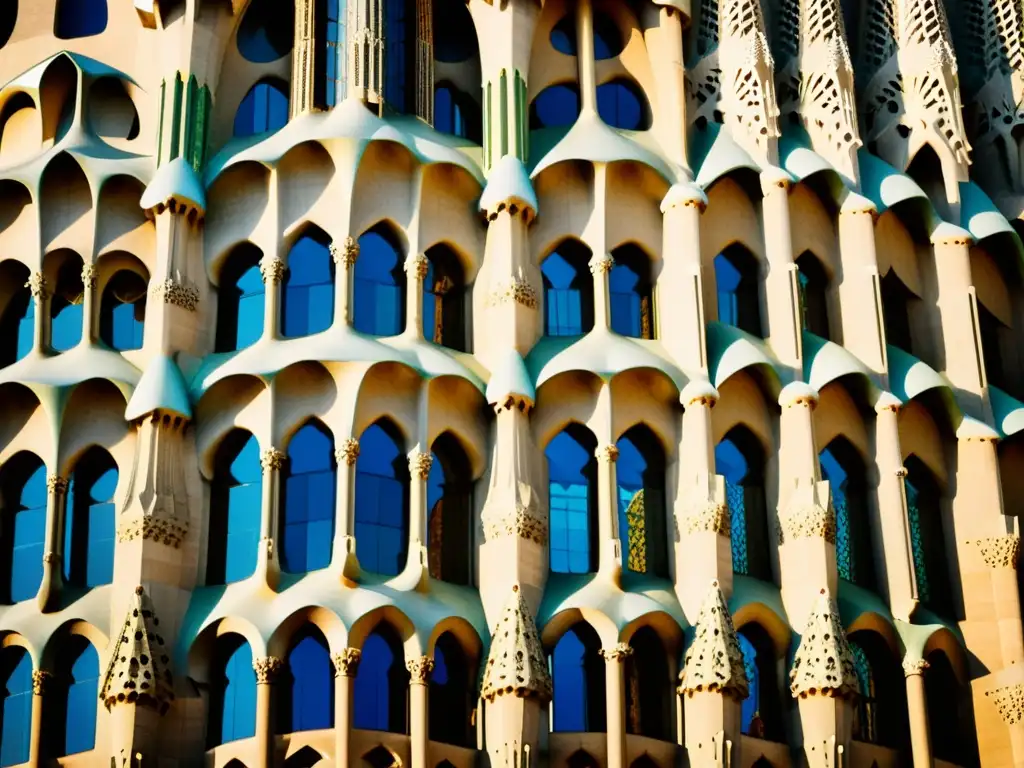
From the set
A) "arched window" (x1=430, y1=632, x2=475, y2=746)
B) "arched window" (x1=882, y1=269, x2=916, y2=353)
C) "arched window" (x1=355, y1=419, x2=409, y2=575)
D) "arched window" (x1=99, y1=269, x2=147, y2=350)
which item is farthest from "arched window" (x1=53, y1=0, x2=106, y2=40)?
"arched window" (x1=882, y1=269, x2=916, y2=353)

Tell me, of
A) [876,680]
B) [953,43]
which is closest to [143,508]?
[876,680]

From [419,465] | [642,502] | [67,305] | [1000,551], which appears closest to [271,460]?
[419,465]

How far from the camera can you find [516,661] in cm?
3428

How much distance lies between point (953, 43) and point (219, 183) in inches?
525

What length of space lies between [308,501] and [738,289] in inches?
299

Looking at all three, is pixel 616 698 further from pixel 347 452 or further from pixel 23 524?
pixel 23 524

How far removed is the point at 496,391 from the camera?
36.4m

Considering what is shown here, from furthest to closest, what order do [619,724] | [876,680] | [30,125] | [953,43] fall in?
[953,43] < [30,125] < [876,680] < [619,724]

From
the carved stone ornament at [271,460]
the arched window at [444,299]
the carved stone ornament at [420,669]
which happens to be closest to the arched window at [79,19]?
the arched window at [444,299]

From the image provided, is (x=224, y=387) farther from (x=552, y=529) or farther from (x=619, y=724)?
(x=619, y=724)

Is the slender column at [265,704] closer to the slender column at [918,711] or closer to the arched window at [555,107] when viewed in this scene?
the slender column at [918,711]

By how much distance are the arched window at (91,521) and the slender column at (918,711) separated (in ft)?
36.3

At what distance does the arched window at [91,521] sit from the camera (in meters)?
36.1

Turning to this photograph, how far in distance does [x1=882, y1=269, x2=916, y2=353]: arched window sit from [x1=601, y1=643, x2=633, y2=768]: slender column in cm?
802
